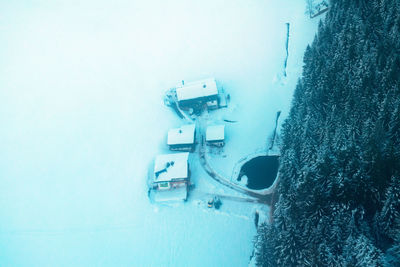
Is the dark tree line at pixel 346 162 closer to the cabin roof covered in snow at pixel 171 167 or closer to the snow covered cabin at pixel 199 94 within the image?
the cabin roof covered in snow at pixel 171 167

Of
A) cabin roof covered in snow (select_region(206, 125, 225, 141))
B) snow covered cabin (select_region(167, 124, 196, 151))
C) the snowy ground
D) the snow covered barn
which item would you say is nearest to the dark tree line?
the snowy ground

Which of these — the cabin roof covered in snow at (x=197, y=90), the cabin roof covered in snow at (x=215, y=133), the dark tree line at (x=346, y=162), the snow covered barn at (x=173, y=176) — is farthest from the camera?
the cabin roof covered in snow at (x=197, y=90)

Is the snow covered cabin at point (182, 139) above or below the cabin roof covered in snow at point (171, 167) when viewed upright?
above

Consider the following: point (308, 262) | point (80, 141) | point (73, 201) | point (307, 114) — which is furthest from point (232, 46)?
point (308, 262)

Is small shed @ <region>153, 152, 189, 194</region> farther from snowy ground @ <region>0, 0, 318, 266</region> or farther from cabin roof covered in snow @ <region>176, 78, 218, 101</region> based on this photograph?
cabin roof covered in snow @ <region>176, 78, 218, 101</region>

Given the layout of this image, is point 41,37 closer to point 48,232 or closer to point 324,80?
point 48,232

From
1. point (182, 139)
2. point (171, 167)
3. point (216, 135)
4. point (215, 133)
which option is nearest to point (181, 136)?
point (182, 139)

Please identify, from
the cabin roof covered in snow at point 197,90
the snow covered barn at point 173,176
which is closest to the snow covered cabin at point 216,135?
the snow covered barn at point 173,176
